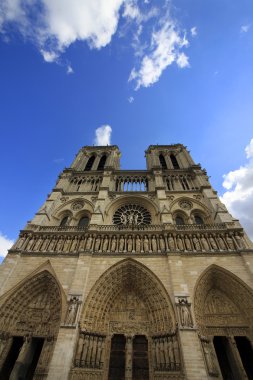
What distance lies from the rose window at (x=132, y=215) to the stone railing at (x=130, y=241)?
234 centimetres

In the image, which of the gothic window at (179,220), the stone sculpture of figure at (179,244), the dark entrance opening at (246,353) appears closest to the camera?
the dark entrance opening at (246,353)

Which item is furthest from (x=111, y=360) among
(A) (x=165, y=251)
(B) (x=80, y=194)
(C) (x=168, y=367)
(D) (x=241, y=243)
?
(B) (x=80, y=194)

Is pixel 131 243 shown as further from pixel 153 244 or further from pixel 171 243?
pixel 171 243

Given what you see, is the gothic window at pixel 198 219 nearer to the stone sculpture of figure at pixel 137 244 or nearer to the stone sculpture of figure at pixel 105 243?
the stone sculpture of figure at pixel 137 244

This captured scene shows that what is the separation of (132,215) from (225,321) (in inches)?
308

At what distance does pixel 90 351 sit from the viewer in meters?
7.35

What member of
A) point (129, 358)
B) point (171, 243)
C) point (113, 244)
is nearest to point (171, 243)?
point (171, 243)

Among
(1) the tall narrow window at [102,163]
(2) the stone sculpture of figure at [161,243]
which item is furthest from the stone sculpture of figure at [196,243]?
(1) the tall narrow window at [102,163]

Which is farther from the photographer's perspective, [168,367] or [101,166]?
[101,166]

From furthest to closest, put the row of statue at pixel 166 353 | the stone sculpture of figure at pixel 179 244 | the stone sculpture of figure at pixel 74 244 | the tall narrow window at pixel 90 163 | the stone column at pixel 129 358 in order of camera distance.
→ the tall narrow window at pixel 90 163, the stone sculpture of figure at pixel 74 244, the stone sculpture of figure at pixel 179 244, the stone column at pixel 129 358, the row of statue at pixel 166 353

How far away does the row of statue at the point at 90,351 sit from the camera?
699 centimetres

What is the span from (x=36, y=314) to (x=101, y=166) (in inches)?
539

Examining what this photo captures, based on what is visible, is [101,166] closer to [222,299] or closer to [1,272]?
[1,272]

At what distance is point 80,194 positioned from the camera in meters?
15.2
